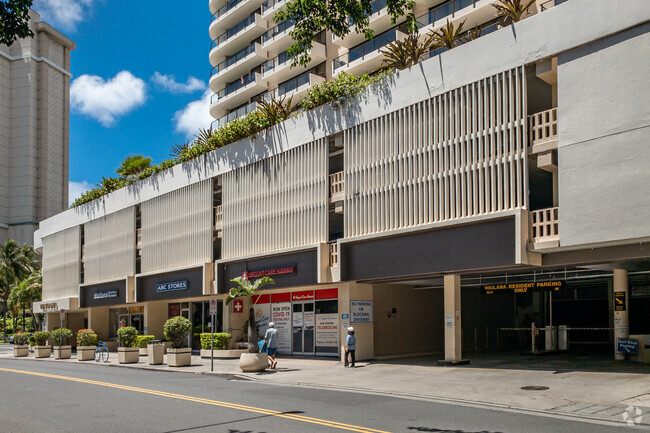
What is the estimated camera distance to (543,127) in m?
19.7

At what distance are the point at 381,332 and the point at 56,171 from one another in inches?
4425

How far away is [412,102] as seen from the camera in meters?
23.8

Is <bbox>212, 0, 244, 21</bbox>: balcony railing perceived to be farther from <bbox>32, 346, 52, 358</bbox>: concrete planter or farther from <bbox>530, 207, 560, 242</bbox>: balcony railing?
<bbox>530, 207, 560, 242</bbox>: balcony railing

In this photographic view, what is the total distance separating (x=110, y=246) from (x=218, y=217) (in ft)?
46.3

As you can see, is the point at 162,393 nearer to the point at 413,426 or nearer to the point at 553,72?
the point at 413,426

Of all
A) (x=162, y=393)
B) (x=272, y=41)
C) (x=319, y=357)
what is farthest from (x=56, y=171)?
(x=162, y=393)

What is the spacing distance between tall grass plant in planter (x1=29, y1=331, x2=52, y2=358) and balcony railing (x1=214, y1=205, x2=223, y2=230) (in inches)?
573

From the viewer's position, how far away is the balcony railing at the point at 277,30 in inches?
1945

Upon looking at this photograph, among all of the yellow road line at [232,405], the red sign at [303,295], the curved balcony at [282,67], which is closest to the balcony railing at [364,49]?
the curved balcony at [282,67]

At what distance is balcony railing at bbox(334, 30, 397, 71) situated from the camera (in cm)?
3962

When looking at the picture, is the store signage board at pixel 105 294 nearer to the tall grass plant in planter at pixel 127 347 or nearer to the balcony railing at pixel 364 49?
the tall grass plant in planter at pixel 127 347

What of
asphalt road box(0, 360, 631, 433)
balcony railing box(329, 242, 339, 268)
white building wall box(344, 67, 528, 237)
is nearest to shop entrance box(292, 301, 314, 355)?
balcony railing box(329, 242, 339, 268)

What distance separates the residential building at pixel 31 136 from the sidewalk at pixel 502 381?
105 meters

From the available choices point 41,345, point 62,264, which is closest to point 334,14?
point 41,345
